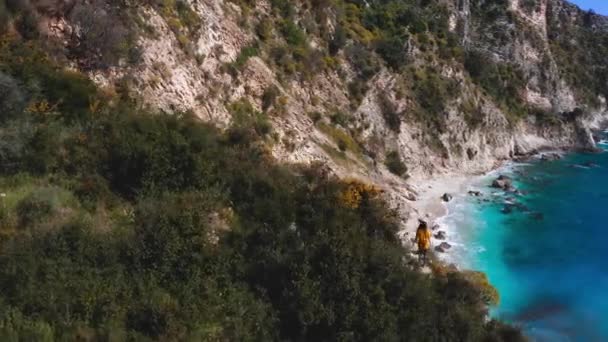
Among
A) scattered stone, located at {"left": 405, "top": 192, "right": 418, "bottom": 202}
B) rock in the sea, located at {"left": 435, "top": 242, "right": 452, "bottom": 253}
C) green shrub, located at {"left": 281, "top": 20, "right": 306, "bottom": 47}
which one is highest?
green shrub, located at {"left": 281, "top": 20, "right": 306, "bottom": 47}

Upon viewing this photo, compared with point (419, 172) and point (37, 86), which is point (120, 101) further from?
point (419, 172)

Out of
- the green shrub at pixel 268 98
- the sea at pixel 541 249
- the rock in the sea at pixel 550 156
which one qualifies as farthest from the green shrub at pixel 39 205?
the rock in the sea at pixel 550 156

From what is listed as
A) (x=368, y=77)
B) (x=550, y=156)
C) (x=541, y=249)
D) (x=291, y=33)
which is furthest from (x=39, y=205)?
(x=550, y=156)

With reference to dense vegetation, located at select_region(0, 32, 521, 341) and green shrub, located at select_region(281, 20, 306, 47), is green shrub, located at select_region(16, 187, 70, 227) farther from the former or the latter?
green shrub, located at select_region(281, 20, 306, 47)

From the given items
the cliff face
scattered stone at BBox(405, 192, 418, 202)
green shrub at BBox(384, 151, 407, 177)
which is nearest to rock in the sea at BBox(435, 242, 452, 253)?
the cliff face

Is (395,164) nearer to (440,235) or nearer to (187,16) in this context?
(440,235)

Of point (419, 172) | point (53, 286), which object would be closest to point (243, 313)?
point (53, 286)
